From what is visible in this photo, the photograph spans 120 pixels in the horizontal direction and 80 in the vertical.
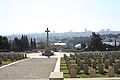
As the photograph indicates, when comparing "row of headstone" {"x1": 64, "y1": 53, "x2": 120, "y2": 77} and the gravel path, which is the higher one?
"row of headstone" {"x1": 64, "y1": 53, "x2": 120, "y2": 77}

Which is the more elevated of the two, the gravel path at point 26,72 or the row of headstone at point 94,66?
the row of headstone at point 94,66

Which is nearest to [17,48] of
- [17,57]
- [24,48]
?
[24,48]

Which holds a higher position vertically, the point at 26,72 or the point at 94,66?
the point at 94,66

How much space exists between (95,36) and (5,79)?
45.0 metres

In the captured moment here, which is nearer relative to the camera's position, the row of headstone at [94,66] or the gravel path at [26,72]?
the row of headstone at [94,66]

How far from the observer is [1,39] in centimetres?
5191

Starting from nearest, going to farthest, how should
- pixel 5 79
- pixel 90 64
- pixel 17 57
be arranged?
pixel 5 79
pixel 90 64
pixel 17 57

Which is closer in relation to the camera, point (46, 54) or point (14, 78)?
point (14, 78)

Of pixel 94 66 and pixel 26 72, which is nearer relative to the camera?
A: pixel 26 72

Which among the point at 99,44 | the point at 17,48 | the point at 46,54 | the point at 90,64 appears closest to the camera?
the point at 90,64

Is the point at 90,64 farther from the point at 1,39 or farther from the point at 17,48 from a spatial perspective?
the point at 17,48

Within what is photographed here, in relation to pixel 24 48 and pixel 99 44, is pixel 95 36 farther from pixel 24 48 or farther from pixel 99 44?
pixel 24 48

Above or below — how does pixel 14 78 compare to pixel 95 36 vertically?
below

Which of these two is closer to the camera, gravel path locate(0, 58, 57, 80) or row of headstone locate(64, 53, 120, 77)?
row of headstone locate(64, 53, 120, 77)
